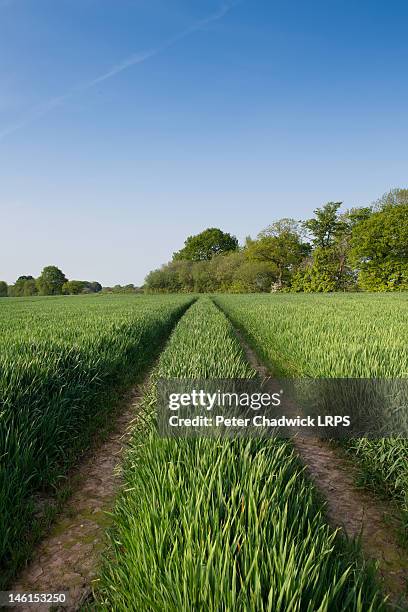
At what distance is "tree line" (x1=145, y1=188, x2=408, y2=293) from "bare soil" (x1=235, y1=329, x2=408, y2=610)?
155 ft

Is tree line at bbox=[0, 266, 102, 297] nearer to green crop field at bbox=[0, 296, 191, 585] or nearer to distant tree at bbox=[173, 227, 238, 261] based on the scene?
distant tree at bbox=[173, 227, 238, 261]

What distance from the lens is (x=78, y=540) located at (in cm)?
259

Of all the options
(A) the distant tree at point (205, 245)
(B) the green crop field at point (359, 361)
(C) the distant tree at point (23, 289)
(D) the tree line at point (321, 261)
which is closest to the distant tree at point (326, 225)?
(D) the tree line at point (321, 261)

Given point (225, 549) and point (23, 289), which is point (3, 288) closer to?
point (23, 289)

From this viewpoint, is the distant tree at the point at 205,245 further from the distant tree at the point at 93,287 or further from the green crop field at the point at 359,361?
the green crop field at the point at 359,361

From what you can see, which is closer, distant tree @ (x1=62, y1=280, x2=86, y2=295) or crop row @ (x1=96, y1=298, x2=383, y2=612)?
crop row @ (x1=96, y1=298, x2=383, y2=612)

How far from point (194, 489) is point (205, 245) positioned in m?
90.8

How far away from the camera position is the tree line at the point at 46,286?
3782 inches

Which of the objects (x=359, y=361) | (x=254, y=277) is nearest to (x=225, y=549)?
(x=359, y=361)

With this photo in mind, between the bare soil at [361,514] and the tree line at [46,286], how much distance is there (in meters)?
99.8

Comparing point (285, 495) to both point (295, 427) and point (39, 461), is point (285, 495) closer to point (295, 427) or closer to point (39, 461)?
point (39, 461)

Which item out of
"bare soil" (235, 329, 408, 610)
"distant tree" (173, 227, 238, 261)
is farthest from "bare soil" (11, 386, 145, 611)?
"distant tree" (173, 227, 238, 261)

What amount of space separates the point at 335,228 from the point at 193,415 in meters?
63.0

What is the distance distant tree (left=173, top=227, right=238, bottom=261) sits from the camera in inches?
3570
